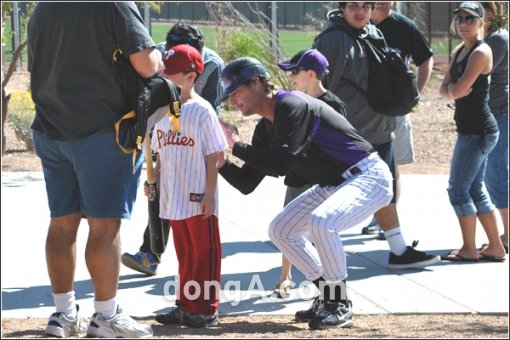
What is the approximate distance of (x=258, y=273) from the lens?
7215 mm

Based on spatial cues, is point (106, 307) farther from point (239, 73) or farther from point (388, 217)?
point (388, 217)

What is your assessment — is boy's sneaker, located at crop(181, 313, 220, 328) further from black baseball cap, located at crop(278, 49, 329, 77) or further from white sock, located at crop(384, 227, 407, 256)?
white sock, located at crop(384, 227, 407, 256)

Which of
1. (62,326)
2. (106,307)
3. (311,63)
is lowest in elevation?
(62,326)

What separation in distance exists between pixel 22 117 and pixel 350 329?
7.69 meters

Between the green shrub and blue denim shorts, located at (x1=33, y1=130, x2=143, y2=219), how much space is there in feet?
23.3

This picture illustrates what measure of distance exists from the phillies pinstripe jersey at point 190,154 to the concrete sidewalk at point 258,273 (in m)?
0.79

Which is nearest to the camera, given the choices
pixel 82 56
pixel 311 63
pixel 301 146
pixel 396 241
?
pixel 82 56

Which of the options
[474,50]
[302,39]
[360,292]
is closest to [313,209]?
[360,292]

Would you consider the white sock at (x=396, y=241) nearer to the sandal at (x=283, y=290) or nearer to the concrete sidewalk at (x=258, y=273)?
the concrete sidewalk at (x=258, y=273)

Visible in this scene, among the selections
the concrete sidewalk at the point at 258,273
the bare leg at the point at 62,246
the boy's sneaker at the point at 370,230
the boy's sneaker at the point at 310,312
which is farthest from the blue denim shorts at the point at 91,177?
the boy's sneaker at the point at 370,230

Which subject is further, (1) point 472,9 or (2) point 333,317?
(1) point 472,9

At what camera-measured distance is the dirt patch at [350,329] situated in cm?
551

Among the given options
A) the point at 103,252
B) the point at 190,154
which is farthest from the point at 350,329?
the point at 103,252

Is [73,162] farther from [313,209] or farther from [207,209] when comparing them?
[313,209]
